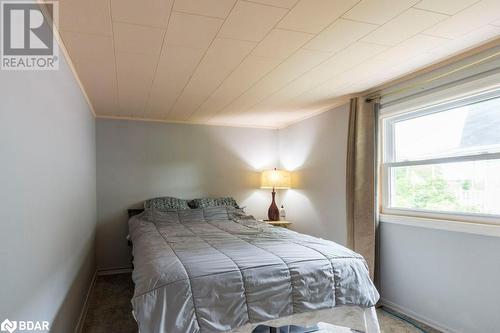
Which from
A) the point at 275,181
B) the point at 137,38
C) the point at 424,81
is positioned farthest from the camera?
the point at 275,181

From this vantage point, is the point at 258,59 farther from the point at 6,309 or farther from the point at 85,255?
the point at 85,255

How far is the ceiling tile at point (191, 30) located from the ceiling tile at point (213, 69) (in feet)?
0.31

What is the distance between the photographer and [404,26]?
6.06 feet

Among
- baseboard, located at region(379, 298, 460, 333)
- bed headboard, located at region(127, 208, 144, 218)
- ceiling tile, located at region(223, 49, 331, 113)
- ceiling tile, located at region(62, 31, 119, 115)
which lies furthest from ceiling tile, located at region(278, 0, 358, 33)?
bed headboard, located at region(127, 208, 144, 218)

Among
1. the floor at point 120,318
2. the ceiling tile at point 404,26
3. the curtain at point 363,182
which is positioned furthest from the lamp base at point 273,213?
the ceiling tile at point 404,26

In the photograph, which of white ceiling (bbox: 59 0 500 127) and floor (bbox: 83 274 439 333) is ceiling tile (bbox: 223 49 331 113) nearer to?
white ceiling (bbox: 59 0 500 127)

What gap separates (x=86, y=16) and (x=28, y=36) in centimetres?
32

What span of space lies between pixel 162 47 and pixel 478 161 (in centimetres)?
247

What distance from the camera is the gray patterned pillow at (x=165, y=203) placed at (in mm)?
4078

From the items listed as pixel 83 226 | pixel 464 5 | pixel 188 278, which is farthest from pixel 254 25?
pixel 83 226

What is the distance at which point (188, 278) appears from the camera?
1.76m

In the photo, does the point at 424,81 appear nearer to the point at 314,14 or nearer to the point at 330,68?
the point at 330,68

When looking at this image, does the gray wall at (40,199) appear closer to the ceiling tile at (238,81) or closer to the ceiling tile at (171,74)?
the ceiling tile at (171,74)

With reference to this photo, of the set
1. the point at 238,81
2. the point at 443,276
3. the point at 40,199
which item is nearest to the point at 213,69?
the point at 238,81
